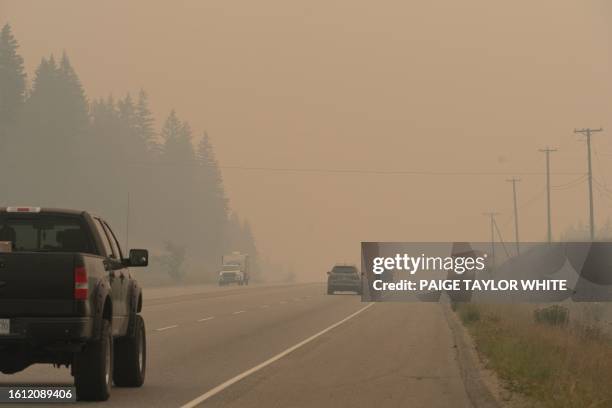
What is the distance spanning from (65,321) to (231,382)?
4.39m

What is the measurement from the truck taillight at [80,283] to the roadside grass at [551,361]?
17.5 ft

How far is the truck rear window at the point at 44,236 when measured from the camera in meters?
13.6

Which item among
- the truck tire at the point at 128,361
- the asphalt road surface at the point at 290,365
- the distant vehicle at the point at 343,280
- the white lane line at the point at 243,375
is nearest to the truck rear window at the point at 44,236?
the truck tire at the point at 128,361

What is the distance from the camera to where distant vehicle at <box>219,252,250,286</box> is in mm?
91375

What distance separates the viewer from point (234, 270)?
92.4 metres

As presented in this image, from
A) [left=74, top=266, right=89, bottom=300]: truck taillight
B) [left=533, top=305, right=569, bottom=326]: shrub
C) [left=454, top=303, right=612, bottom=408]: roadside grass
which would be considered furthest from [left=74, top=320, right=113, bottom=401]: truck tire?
[left=533, top=305, right=569, bottom=326]: shrub

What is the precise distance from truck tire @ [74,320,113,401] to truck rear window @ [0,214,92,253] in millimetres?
1219

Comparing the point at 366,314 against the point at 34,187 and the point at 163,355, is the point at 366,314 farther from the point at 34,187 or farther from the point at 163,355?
the point at 34,187

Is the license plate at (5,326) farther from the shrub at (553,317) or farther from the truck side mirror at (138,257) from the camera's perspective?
the shrub at (553,317)

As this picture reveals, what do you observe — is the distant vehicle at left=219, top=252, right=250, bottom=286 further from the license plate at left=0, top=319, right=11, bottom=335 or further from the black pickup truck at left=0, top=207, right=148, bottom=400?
the license plate at left=0, top=319, right=11, bottom=335

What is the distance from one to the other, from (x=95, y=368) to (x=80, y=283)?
1.33m

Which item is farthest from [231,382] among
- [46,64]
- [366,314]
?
[46,64]

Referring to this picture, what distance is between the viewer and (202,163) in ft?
580

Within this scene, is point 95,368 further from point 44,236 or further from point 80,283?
point 44,236
